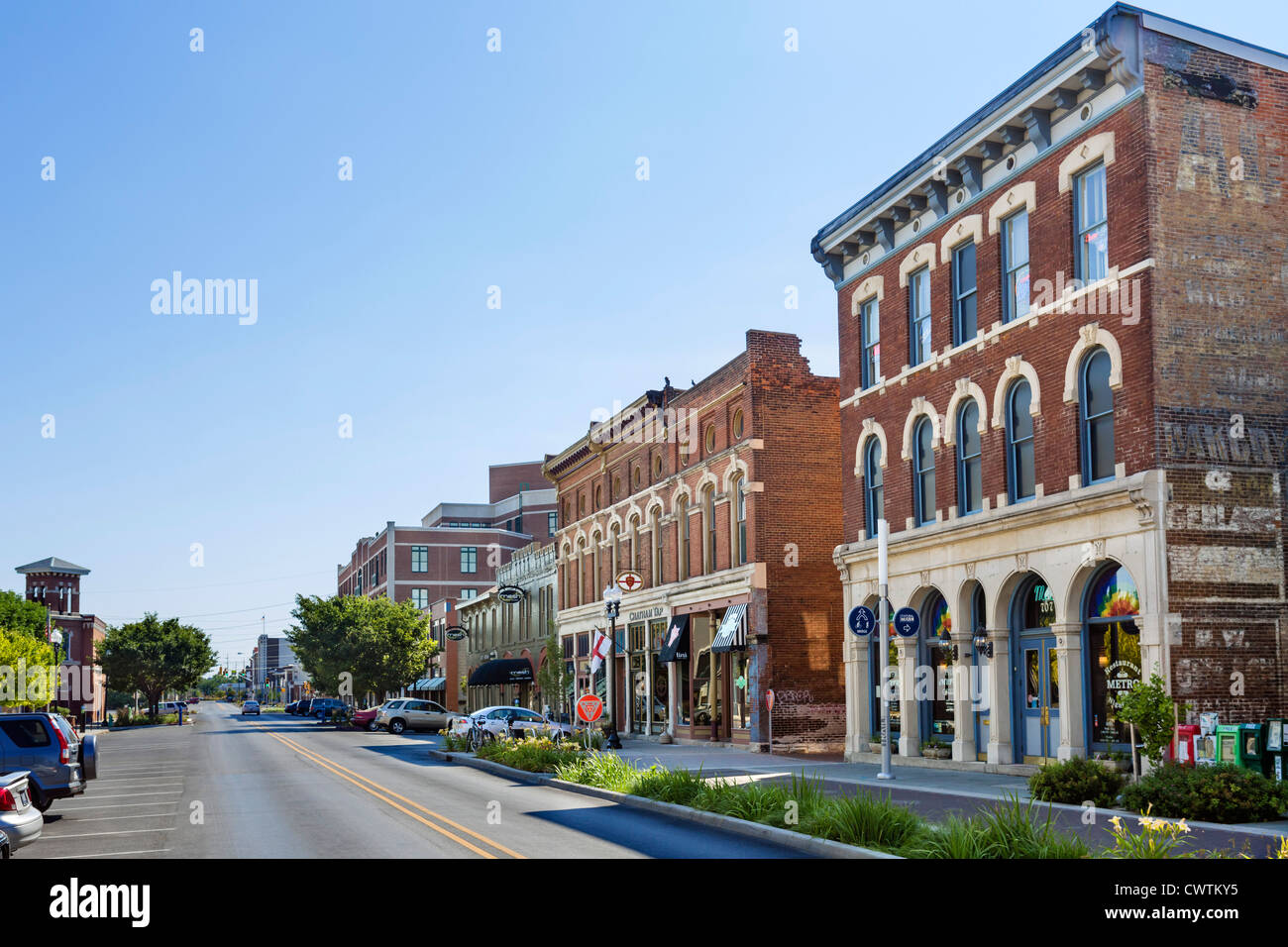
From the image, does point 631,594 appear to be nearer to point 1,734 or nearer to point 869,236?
point 869,236

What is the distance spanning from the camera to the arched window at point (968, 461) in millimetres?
26984

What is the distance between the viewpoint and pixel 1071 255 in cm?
2381

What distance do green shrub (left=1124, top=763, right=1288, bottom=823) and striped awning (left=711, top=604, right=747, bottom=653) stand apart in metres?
19.3

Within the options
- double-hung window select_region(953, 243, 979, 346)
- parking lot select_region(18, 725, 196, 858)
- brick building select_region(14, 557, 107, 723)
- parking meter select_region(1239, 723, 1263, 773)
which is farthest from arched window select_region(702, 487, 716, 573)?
brick building select_region(14, 557, 107, 723)

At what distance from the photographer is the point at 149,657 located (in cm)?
9225

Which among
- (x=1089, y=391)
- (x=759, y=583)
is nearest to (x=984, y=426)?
(x=1089, y=391)

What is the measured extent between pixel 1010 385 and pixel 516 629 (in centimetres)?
4501

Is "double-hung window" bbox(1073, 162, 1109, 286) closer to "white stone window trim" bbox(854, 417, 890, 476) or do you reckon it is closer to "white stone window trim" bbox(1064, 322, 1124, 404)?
"white stone window trim" bbox(1064, 322, 1124, 404)

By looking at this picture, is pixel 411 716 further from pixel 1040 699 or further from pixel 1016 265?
pixel 1016 265

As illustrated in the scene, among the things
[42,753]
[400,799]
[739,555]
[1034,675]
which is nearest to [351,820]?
[400,799]

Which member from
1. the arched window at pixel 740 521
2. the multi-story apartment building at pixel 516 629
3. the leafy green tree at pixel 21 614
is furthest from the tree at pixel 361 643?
the arched window at pixel 740 521

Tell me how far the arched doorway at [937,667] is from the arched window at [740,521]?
948 centimetres

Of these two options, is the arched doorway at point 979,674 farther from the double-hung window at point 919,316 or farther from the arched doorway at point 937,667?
the double-hung window at point 919,316
